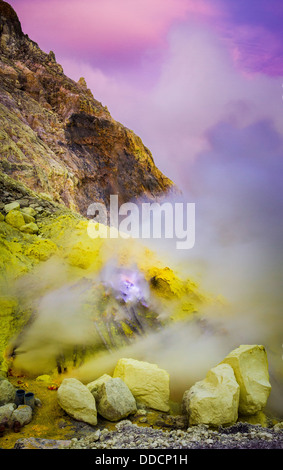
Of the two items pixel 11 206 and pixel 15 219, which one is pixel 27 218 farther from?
pixel 11 206

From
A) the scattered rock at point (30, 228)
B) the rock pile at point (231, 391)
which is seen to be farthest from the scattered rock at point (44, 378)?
the scattered rock at point (30, 228)

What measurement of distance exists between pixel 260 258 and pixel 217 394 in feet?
23.4

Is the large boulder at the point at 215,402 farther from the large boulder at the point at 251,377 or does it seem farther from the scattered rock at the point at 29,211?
the scattered rock at the point at 29,211

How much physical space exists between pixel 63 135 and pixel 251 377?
14.8m

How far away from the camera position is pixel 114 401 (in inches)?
156

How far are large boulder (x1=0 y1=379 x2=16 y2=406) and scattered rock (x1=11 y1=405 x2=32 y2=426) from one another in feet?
0.70

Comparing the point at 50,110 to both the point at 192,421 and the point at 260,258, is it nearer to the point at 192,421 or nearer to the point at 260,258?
the point at 260,258

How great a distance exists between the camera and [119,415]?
3982mm

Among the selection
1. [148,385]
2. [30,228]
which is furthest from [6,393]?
[30,228]

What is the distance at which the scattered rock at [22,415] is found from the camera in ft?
11.5

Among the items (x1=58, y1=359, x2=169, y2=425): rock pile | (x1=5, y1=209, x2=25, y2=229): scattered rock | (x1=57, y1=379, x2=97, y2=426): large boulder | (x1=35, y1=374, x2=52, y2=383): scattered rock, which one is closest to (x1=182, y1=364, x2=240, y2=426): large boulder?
(x1=58, y1=359, x2=169, y2=425): rock pile

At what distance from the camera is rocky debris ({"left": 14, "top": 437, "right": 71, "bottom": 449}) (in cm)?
287

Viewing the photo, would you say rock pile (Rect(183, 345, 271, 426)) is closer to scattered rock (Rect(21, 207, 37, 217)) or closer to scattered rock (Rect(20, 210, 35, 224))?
scattered rock (Rect(20, 210, 35, 224))
